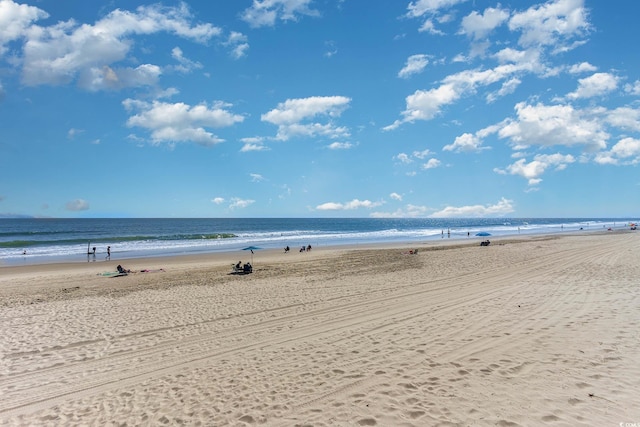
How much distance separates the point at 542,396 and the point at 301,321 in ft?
19.3

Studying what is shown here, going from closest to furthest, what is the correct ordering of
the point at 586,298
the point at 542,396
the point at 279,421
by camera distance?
the point at 279,421, the point at 542,396, the point at 586,298

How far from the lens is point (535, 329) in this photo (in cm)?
819

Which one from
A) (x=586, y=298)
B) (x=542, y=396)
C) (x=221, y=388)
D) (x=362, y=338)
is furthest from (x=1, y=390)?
(x=586, y=298)

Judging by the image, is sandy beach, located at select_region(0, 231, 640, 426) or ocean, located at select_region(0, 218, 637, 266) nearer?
sandy beach, located at select_region(0, 231, 640, 426)

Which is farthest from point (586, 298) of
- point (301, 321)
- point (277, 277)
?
point (277, 277)

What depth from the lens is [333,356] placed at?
7070 mm

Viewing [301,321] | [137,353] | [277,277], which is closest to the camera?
[137,353]

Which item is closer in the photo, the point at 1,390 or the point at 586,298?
the point at 1,390

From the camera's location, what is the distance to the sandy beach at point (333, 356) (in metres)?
5.09

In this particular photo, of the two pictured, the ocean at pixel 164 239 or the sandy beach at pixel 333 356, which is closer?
the sandy beach at pixel 333 356

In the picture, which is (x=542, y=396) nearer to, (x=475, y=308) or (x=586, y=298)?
(x=475, y=308)

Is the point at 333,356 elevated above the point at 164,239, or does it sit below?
below

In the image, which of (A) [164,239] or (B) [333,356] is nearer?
(B) [333,356]

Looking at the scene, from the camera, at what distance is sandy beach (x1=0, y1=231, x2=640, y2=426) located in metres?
5.09
